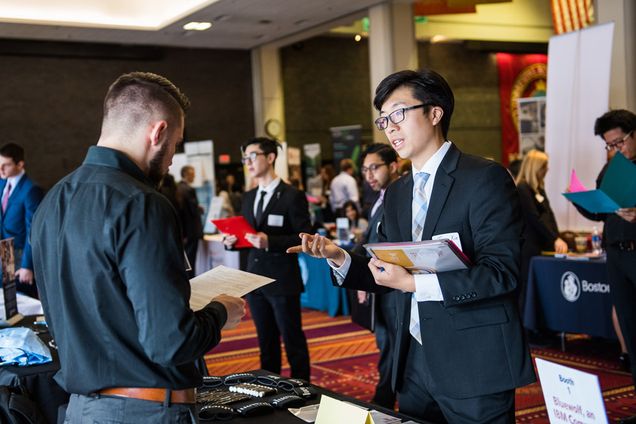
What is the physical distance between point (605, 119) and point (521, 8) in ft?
43.2

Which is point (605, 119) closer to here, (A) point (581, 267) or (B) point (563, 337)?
(A) point (581, 267)

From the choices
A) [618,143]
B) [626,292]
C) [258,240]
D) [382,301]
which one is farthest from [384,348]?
[618,143]

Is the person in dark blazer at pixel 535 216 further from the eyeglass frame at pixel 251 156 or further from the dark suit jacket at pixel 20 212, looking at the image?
the dark suit jacket at pixel 20 212

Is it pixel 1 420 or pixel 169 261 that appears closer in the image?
pixel 169 261

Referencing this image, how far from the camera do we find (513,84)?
57.1ft

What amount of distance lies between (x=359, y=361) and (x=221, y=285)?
158 inches

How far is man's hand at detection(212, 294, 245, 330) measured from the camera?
1839 millimetres

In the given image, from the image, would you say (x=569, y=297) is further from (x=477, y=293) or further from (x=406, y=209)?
(x=477, y=293)

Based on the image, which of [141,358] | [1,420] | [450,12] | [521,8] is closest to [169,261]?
[141,358]

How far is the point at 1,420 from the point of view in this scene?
2252mm

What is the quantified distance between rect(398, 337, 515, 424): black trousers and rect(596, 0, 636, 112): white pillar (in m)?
6.42

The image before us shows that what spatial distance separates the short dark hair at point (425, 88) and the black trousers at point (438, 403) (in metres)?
0.70

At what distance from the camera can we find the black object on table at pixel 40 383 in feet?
9.09

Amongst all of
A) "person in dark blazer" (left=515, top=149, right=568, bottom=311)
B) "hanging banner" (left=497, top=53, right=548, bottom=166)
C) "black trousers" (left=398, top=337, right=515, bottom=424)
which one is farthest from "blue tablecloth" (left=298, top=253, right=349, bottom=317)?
"hanging banner" (left=497, top=53, right=548, bottom=166)
